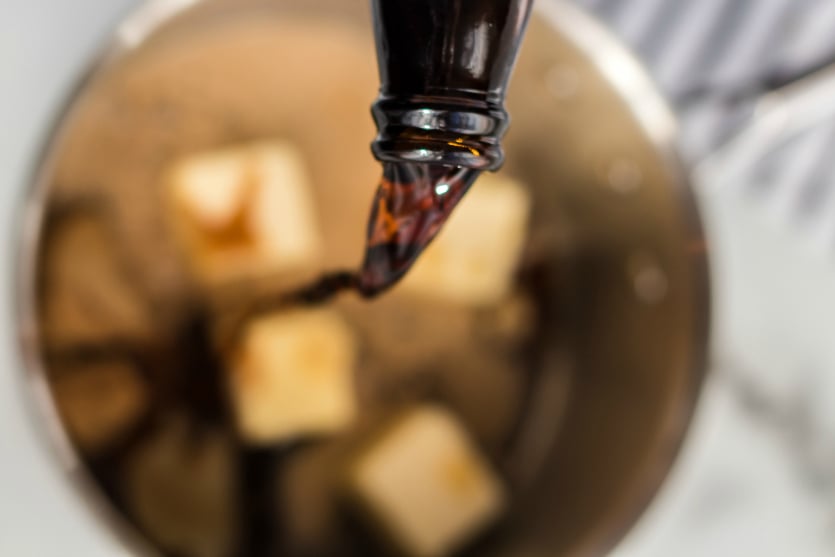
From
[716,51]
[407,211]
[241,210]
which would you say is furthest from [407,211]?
[716,51]

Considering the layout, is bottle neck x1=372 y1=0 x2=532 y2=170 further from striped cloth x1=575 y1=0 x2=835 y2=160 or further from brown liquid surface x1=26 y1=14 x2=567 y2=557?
striped cloth x1=575 y1=0 x2=835 y2=160

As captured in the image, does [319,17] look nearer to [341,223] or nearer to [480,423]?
[341,223]

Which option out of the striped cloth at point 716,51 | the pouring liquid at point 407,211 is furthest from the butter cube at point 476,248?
the pouring liquid at point 407,211

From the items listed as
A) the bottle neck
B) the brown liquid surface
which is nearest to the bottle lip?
the bottle neck

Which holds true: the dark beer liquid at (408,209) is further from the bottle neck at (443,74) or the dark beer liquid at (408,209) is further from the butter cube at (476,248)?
the butter cube at (476,248)

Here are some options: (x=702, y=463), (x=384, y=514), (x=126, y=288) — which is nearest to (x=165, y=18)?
(x=126, y=288)

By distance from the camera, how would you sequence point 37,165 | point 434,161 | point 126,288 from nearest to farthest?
point 434,161 → point 37,165 → point 126,288
